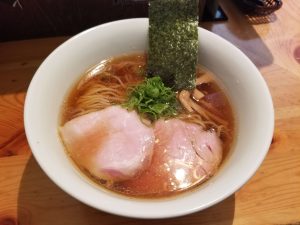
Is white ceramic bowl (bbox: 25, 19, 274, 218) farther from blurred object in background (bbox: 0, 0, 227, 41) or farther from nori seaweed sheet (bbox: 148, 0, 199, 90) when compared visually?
blurred object in background (bbox: 0, 0, 227, 41)

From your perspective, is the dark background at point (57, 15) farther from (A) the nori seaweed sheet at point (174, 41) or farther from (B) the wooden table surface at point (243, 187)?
(A) the nori seaweed sheet at point (174, 41)

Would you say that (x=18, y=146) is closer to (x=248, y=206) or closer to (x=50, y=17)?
(x=50, y=17)

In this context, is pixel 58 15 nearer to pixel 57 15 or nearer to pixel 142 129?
pixel 57 15

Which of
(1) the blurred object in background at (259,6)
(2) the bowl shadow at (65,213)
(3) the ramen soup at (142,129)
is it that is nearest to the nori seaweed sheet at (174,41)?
(3) the ramen soup at (142,129)

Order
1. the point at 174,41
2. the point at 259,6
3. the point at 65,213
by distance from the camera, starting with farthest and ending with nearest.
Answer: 1. the point at 259,6
2. the point at 174,41
3. the point at 65,213

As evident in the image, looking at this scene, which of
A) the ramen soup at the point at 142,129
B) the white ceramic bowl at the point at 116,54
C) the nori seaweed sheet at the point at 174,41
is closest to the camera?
the white ceramic bowl at the point at 116,54

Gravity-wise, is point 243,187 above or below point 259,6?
below

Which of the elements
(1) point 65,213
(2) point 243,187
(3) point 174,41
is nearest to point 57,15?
(3) point 174,41
